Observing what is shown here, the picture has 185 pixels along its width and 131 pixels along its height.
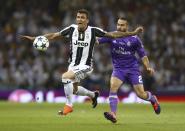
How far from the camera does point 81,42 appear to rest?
14734 mm

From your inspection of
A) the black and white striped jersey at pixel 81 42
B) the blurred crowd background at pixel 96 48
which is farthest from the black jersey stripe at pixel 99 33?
the blurred crowd background at pixel 96 48

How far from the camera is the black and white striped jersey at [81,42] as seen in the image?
1473cm

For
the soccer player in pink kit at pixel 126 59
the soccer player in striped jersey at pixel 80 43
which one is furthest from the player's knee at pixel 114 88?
the soccer player in striped jersey at pixel 80 43

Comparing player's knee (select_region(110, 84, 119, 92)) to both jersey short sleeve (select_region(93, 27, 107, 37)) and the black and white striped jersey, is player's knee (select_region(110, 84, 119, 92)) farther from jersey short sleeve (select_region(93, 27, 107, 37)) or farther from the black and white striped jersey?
jersey short sleeve (select_region(93, 27, 107, 37))

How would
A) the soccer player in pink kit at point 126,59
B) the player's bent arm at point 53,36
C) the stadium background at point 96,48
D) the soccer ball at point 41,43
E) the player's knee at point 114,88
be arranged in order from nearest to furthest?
the soccer ball at point 41,43 < the player's bent arm at point 53,36 < the player's knee at point 114,88 < the soccer player in pink kit at point 126,59 < the stadium background at point 96,48

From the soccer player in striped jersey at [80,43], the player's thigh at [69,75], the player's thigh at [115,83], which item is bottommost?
the player's thigh at [115,83]

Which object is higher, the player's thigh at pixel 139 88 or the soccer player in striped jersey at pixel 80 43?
the soccer player in striped jersey at pixel 80 43

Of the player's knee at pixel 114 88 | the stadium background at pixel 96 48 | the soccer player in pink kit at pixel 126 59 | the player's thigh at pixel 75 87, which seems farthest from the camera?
the stadium background at pixel 96 48

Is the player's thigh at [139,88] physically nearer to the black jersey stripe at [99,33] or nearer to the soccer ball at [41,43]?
the black jersey stripe at [99,33]

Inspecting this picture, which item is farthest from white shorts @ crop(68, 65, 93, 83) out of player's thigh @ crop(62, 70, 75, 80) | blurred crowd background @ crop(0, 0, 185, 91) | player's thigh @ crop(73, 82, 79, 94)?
blurred crowd background @ crop(0, 0, 185, 91)

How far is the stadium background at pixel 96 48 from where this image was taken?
92.1 ft

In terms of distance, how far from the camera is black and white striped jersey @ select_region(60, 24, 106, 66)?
48.3 feet

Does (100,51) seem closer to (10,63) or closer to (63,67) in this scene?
(63,67)

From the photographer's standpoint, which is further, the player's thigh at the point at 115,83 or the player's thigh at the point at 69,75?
the player's thigh at the point at 115,83
